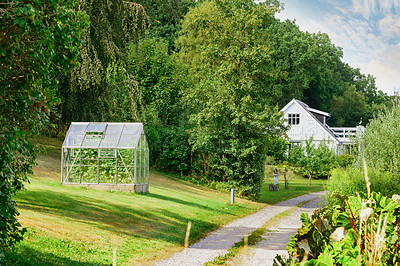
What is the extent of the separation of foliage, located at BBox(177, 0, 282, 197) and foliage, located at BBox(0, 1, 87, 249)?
18180 mm

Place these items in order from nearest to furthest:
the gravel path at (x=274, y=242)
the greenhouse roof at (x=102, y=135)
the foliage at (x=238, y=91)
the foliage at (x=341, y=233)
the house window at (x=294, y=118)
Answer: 1. the foliage at (x=341, y=233)
2. the gravel path at (x=274, y=242)
3. the greenhouse roof at (x=102, y=135)
4. the foliage at (x=238, y=91)
5. the house window at (x=294, y=118)

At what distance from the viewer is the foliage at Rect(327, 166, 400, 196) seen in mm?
14469

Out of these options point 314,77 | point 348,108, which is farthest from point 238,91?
point 348,108

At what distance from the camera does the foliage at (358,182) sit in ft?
47.5

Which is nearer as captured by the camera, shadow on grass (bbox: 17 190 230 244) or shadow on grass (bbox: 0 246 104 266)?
shadow on grass (bbox: 0 246 104 266)

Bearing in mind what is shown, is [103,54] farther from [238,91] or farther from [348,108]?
[348,108]

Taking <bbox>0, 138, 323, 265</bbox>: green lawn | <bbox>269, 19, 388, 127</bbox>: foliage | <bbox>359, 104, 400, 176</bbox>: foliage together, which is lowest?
<bbox>0, 138, 323, 265</bbox>: green lawn

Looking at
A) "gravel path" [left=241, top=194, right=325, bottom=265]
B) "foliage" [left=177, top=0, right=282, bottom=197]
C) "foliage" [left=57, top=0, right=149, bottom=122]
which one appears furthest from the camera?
"foliage" [left=177, top=0, right=282, bottom=197]

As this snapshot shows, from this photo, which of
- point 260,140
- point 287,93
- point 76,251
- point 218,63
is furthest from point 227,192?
point 287,93

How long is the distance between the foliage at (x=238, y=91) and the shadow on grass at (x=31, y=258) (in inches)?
661

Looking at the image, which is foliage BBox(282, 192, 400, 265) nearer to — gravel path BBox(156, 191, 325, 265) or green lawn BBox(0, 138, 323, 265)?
gravel path BBox(156, 191, 325, 265)

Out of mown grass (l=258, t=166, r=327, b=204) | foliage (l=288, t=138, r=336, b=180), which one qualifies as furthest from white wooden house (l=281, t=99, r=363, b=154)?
foliage (l=288, t=138, r=336, b=180)

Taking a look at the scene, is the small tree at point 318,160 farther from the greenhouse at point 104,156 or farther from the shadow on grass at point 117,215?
the shadow on grass at point 117,215

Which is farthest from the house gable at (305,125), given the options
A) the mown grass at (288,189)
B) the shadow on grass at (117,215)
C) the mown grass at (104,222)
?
the shadow on grass at (117,215)
